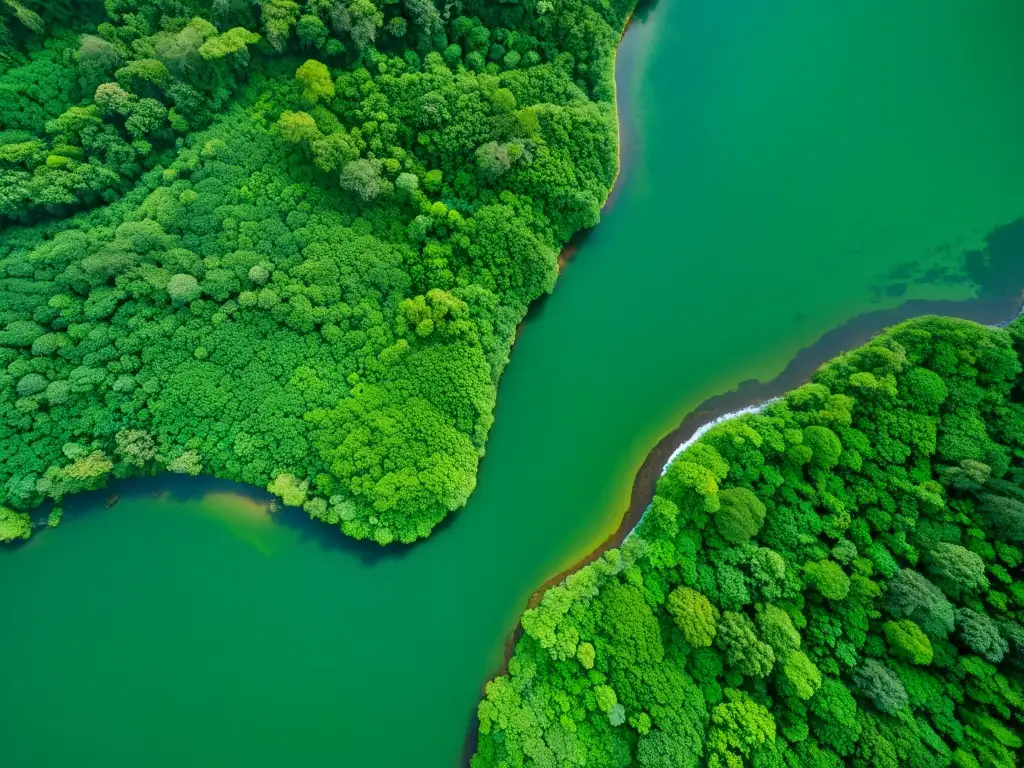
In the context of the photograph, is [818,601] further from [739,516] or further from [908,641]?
[739,516]

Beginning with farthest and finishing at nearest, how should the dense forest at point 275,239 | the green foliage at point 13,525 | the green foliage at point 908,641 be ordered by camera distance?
the dense forest at point 275,239, the green foliage at point 13,525, the green foliage at point 908,641

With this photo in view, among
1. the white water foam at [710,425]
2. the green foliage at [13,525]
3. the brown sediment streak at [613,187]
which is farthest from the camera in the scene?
the brown sediment streak at [613,187]

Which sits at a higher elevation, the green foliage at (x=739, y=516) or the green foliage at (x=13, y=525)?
the green foliage at (x=739, y=516)

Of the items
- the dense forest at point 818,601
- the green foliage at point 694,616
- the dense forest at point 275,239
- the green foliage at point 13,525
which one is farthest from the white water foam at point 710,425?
the green foliage at point 13,525

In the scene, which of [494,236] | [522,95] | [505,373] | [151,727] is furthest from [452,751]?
[522,95]

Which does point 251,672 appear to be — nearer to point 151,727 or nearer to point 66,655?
point 151,727

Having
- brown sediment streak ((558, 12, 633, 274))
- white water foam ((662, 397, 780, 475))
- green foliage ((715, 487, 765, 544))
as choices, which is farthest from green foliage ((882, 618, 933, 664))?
brown sediment streak ((558, 12, 633, 274))

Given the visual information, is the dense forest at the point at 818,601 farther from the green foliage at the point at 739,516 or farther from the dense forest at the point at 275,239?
the dense forest at the point at 275,239
